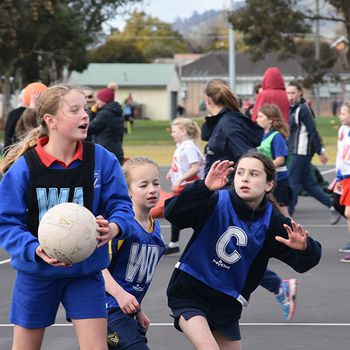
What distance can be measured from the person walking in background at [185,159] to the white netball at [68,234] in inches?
278

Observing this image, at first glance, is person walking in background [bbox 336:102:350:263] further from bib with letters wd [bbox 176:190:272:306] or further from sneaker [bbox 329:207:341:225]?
bib with letters wd [bbox 176:190:272:306]

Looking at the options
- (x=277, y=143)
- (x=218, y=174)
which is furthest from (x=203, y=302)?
(x=277, y=143)

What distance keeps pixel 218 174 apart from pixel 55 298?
3.50 feet

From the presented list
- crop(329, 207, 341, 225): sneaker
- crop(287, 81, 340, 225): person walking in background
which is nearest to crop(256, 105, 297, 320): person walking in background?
crop(287, 81, 340, 225): person walking in background

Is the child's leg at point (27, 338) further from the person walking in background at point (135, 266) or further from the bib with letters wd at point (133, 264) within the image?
the bib with letters wd at point (133, 264)

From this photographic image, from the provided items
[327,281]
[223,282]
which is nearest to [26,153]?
[223,282]

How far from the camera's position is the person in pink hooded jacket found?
1482 centimetres

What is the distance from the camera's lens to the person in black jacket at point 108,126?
638 inches

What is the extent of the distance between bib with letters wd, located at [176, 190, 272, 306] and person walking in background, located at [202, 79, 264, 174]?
4.41 metres

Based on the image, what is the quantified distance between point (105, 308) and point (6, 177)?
2.75 feet

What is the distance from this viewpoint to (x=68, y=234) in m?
5.39

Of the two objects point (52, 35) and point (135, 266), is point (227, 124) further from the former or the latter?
point (52, 35)

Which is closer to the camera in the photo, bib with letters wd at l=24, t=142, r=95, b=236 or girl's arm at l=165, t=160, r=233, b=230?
bib with letters wd at l=24, t=142, r=95, b=236

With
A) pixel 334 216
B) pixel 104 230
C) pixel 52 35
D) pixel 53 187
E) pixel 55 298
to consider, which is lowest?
pixel 334 216
